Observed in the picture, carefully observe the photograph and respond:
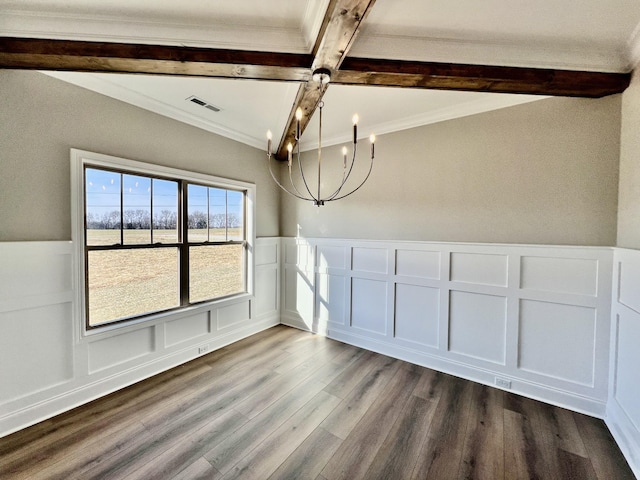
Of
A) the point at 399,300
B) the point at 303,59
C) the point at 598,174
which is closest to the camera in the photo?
the point at 303,59

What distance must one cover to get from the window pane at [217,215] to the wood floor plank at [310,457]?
7.82 ft

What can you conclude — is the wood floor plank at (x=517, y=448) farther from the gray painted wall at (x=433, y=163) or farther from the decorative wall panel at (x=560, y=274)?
the gray painted wall at (x=433, y=163)

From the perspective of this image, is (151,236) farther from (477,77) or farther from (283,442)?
(477,77)

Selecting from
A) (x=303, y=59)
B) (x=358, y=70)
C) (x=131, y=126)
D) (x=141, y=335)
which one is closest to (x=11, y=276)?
(x=141, y=335)

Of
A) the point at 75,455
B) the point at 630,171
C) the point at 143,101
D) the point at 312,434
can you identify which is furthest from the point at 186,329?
the point at 630,171

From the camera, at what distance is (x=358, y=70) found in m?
1.83

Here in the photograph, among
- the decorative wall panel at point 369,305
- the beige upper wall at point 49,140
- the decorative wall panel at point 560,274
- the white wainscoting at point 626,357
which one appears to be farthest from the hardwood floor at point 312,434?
the beige upper wall at point 49,140

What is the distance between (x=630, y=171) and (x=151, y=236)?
410cm

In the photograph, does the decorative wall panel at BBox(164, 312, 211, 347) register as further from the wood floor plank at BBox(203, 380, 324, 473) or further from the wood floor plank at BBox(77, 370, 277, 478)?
the wood floor plank at BBox(203, 380, 324, 473)

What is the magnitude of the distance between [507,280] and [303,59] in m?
2.56

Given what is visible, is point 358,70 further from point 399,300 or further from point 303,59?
point 399,300

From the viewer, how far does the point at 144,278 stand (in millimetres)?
2645

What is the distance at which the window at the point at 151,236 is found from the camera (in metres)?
2.30

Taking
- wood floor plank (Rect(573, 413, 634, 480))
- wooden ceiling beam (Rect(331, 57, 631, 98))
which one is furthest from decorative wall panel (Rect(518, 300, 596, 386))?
wooden ceiling beam (Rect(331, 57, 631, 98))
